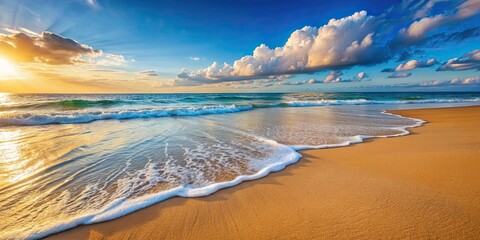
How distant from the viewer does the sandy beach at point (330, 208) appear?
1959 millimetres

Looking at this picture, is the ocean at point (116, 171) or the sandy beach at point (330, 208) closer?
the sandy beach at point (330, 208)

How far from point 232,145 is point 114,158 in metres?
2.77

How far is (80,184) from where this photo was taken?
309 cm

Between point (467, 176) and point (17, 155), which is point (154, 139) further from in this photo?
point (467, 176)

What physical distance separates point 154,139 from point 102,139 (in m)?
1.71

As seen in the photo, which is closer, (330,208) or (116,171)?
(330,208)

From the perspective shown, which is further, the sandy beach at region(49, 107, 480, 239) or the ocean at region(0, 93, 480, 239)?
the ocean at region(0, 93, 480, 239)

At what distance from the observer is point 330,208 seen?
233 cm

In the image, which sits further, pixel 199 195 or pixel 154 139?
pixel 154 139

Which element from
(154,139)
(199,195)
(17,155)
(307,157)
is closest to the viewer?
A: (199,195)

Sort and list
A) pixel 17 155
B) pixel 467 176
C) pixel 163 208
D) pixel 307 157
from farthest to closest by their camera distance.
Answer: pixel 17 155 → pixel 307 157 → pixel 467 176 → pixel 163 208

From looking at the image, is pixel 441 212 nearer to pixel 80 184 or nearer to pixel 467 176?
pixel 467 176

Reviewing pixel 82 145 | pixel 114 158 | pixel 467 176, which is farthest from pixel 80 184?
pixel 467 176

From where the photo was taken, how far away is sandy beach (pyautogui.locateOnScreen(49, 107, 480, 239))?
6.43 feet
